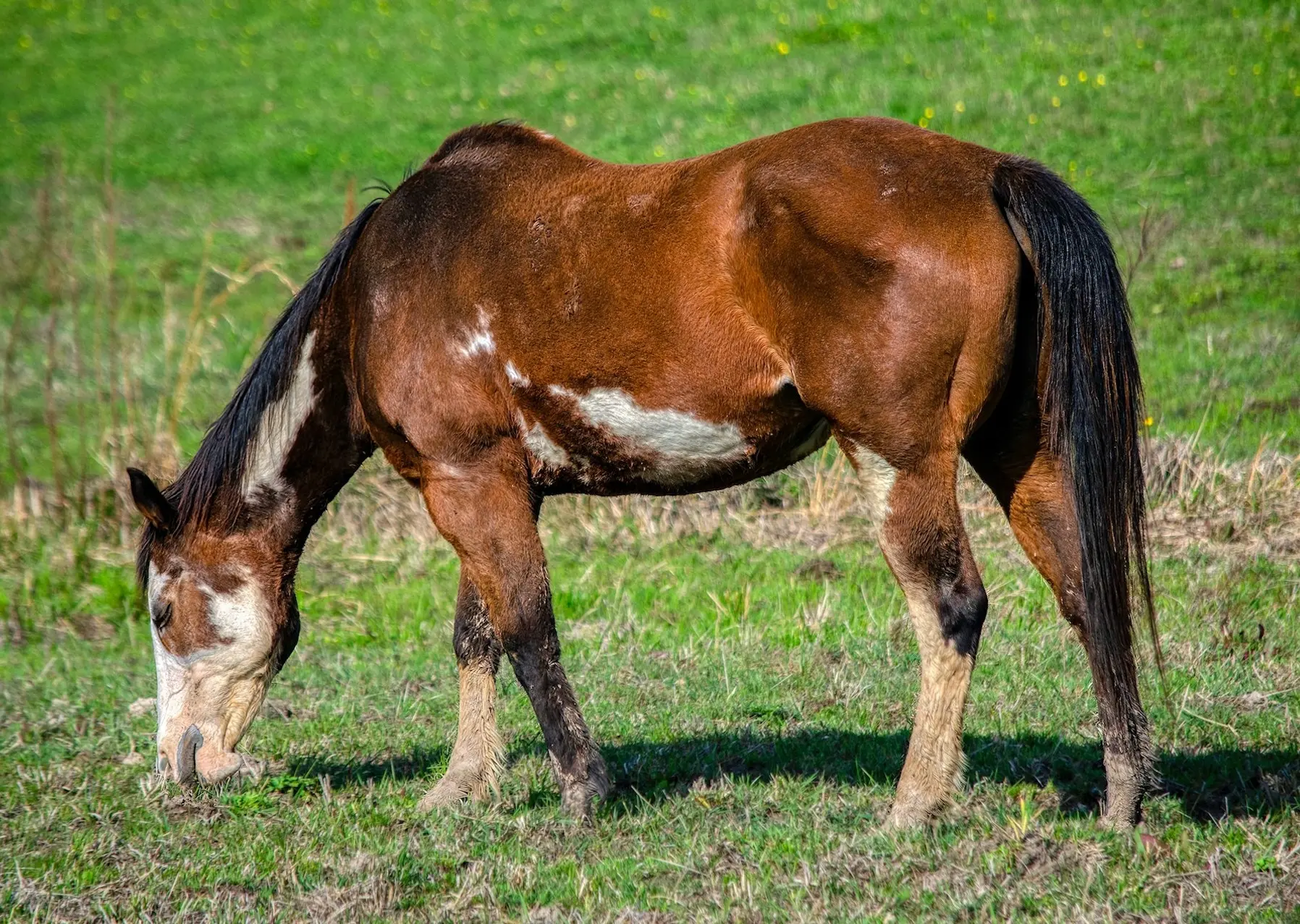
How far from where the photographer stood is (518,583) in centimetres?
468

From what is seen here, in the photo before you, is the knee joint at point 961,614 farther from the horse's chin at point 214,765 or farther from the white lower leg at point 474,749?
the horse's chin at point 214,765

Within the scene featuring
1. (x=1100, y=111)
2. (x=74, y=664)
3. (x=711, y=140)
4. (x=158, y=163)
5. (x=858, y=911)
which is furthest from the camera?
(x=158, y=163)

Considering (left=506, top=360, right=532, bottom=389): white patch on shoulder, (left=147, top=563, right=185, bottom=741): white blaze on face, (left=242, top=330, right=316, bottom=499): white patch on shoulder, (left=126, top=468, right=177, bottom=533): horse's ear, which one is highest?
(left=506, top=360, right=532, bottom=389): white patch on shoulder

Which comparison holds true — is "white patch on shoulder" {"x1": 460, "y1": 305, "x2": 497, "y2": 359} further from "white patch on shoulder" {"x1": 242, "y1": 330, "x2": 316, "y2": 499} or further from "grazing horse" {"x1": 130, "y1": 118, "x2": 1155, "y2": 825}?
"white patch on shoulder" {"x1": 242, "y1": 330, "x2": 316, "y2": 499}

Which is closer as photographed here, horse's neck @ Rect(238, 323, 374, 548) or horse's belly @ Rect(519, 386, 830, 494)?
horse's belly @ Rect(519, 386, 830, 494)

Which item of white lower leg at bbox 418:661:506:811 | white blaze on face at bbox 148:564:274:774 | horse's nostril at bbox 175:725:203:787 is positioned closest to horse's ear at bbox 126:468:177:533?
white blaze on face at bbox 148:564:274:774

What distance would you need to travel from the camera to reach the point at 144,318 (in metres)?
14.5

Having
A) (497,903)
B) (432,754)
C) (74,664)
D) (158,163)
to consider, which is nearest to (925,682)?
(497,903)

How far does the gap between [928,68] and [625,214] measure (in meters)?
12.3

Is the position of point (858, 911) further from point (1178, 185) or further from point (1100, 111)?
point (1100, 111)

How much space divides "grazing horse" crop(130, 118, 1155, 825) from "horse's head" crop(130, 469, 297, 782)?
0.04 feet

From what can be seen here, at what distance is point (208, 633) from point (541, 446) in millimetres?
1617

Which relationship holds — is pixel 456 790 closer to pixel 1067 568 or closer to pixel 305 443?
pixel 305 443

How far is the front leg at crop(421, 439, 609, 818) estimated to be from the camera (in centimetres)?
465
